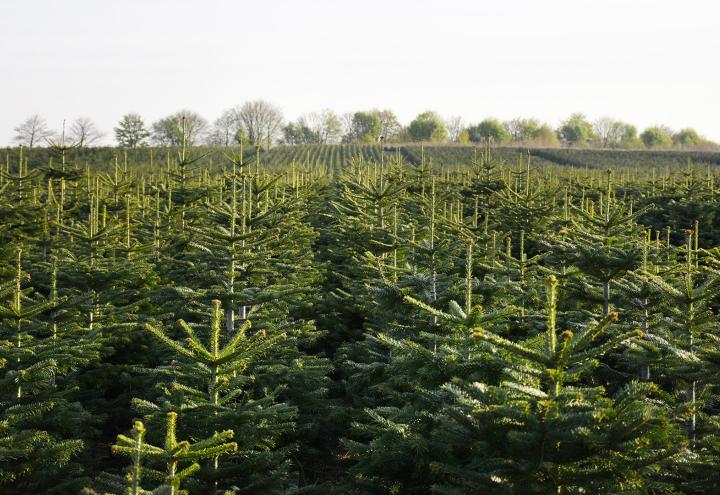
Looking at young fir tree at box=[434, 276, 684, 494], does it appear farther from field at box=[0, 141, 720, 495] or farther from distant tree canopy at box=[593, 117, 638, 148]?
distant tree canopy at box=[593, 117, 638, 148]

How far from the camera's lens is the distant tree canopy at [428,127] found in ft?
304

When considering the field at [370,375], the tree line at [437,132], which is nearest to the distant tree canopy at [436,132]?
the tree line at [437,132]

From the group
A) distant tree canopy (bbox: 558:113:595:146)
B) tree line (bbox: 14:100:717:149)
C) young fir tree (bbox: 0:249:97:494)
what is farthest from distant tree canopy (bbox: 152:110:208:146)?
young fir tree (bbox: 0:249:97:494)

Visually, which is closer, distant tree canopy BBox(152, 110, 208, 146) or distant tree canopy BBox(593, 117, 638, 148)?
distant tree canopy BBox(152, 110, 208, 146)

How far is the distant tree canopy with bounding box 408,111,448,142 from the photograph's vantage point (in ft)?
304

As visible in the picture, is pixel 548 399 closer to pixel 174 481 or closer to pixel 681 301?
pixel 174 481

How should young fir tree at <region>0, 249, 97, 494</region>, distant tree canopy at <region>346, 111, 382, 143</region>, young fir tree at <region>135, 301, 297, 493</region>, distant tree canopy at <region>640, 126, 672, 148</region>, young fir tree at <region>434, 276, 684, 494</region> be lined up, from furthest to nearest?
1. distant tree canopy at <region>640, 126, 672, 148</region>
2. distant tree canopy at <region>346, 111, 382, 143</region>
3. young fir tree at <region>0, 249, 97, 494</region>
4. young fir tree at <region>135, 301, 297, 493</region>
5. young fir tree at <region>434, 276, 684, 494</region>

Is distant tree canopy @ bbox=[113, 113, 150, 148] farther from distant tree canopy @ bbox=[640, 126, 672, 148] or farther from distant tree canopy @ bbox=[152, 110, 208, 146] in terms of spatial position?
distant tree canopy @ bbox=[640, 126, 672, 148]

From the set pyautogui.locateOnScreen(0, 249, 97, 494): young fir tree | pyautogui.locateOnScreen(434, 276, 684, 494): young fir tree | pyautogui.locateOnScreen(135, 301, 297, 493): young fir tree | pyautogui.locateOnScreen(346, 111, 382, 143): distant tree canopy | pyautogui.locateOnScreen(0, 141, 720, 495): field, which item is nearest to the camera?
pyautogui.locateOnScreen(434, 276, 684, 494): young fir tree

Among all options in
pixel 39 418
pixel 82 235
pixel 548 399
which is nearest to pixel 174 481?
pixel 548 399

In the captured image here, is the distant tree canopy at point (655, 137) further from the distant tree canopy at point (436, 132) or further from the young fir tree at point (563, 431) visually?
the young fir tree at point (563, 431)

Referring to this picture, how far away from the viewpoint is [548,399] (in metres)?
3.89

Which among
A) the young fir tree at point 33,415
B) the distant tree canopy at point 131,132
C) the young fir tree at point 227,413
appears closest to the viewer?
the young fir tree at point 227,413

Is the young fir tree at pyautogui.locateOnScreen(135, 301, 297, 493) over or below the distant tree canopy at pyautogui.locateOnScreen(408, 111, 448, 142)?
below
